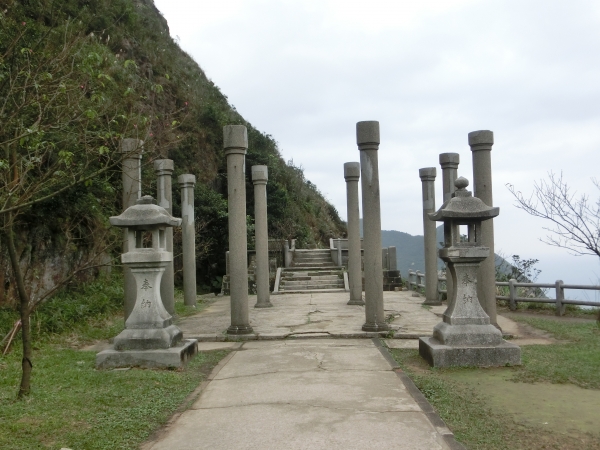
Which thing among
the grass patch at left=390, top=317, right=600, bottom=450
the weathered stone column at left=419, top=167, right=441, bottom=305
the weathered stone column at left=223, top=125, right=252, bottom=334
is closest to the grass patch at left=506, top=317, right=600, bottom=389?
the grass patch at left=390, top=317, right=600, bottom=450

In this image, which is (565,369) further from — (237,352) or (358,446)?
(237,352)

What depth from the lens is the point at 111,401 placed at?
5.14 meters

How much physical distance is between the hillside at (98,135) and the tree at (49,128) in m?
0.03

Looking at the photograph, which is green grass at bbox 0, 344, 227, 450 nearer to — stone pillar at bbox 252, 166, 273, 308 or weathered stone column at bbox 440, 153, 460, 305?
stone pillar at bbox 252, 166, 273, 308

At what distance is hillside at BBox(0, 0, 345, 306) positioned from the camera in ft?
16.5

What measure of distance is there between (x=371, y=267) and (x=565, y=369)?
11.2 feet

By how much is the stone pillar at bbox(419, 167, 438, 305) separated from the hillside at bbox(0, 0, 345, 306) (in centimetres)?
639

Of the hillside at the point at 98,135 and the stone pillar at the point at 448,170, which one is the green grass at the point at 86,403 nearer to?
the hillside at the point at 98,135

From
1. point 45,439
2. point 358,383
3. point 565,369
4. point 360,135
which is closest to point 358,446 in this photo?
point 358,383

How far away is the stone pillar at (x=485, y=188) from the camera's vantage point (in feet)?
28.7

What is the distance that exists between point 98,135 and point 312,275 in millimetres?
15956

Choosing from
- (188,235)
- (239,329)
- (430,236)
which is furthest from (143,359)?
(430,236)

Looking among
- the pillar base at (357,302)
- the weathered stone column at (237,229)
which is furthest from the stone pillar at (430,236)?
the weathered stone column at (237,229)

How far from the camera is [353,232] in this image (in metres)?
13.9
